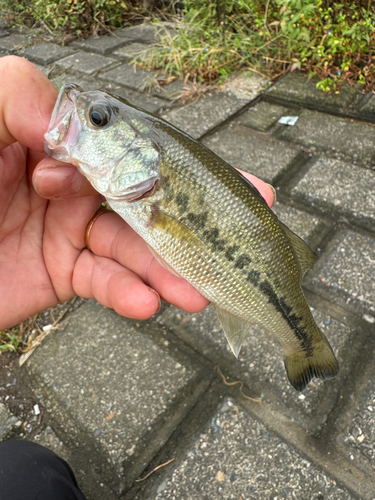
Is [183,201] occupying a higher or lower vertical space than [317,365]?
higher

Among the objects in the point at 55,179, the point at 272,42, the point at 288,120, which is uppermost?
the point at 55,179

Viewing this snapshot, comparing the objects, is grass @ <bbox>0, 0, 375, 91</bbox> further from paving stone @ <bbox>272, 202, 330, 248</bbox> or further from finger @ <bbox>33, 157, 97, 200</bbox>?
finger @ <bbox>33, 157, 97, 200</bbox>

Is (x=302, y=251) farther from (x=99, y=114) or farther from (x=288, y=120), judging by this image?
(x=288, y=120)

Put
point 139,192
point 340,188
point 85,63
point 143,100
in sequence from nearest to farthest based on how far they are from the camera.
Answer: point 139,192 → point 340,188 → point 143,100 → point 85,63

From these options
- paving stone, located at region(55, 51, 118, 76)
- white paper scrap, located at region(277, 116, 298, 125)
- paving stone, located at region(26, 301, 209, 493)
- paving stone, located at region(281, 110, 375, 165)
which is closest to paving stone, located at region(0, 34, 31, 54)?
paving stone, located at region(55, 51, 118, 76)

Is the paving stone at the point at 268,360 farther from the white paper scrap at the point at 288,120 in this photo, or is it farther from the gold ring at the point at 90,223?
the white paper scrap at the point at 288,120

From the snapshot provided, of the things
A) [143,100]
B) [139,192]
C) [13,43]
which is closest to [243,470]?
[139,192]

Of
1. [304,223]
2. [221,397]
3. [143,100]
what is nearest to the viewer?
[221,397]
